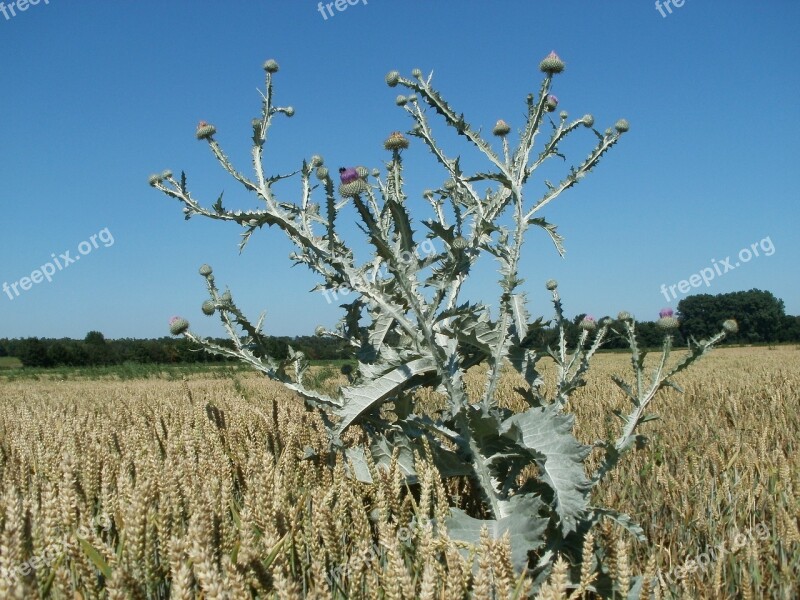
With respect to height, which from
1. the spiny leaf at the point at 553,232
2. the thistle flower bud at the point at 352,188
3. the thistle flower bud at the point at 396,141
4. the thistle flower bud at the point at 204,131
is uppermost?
the thistle flower bud at the point at 204,131

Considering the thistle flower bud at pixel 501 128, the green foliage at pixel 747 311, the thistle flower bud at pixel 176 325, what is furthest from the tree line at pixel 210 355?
the thistle flower bud at pixel 501 128

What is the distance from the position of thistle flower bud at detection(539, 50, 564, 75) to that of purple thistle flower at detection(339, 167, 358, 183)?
920 mm

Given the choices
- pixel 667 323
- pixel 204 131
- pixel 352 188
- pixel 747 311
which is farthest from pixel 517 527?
pixel 747 311

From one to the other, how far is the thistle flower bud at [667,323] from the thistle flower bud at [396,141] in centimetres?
153

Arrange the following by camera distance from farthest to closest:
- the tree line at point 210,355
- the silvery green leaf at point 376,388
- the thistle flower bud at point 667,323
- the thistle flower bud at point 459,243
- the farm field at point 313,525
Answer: the tree line at point 210,355 < the thistle flower bud at point 667,323 < the silvery green leaf at point 376,388 < the thistle flower bud at point 459,243 < the farm field at point 313,525

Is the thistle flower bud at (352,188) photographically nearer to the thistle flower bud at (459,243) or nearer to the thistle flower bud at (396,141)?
the thistle flower bud at (396,141)

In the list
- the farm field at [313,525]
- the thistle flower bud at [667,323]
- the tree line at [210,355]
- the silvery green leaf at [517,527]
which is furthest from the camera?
the tree line at [210,355]

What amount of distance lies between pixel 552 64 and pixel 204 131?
156 cm

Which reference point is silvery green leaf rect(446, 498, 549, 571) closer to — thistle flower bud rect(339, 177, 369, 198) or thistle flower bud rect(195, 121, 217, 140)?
thistle flower bud rect(339, 177, 369, 198)

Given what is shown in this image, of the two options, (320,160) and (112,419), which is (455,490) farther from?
(112,419)

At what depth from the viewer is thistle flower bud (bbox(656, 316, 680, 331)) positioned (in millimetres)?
3088

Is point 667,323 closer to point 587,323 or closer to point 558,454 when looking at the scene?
point 587,323

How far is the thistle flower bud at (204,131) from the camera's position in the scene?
9.39 ft

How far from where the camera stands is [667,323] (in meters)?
3.10
